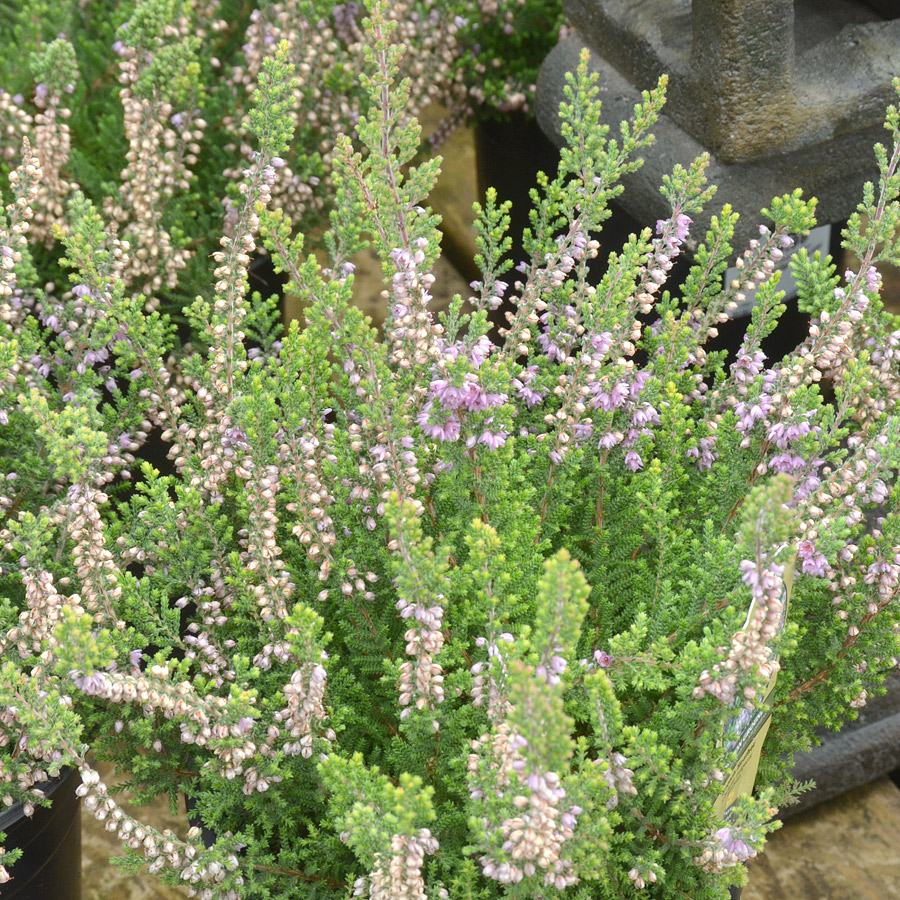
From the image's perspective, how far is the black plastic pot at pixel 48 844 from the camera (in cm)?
165


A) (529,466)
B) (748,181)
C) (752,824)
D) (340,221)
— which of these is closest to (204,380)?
(340,221)

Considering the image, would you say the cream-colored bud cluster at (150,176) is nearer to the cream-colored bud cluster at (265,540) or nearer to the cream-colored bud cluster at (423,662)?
the cream-colored bud cluster at (265,540)

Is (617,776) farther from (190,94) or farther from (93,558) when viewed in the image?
(190,94)

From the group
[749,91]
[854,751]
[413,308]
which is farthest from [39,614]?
[854,751]

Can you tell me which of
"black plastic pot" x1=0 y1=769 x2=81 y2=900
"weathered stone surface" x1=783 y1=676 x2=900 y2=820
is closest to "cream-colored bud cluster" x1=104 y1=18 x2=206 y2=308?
"black plastic pot" x1=0 y1=769 x2=81 y2=900

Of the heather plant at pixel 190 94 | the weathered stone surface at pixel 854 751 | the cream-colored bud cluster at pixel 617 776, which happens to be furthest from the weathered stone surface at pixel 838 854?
the heather plant at pixel 190 94

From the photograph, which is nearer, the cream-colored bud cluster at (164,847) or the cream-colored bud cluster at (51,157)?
the cream-colored bud cluster at (164,847)

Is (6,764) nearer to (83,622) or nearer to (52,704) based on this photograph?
(52,704)

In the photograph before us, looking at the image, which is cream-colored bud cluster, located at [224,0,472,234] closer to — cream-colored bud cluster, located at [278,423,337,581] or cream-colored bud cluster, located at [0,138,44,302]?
cream-colored bud cluster, located at [0,138,44,302]

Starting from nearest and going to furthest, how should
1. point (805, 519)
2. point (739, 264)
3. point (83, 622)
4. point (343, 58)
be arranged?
point (83, 622) < point (805, 519) < point (739, 264) < point (343, 58)

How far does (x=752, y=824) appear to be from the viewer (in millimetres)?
1291

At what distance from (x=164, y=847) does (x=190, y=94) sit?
166cm

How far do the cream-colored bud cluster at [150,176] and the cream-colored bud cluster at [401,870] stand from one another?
4.46ft

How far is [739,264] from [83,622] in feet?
3.36
